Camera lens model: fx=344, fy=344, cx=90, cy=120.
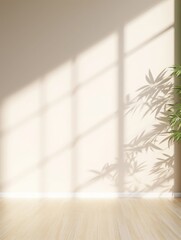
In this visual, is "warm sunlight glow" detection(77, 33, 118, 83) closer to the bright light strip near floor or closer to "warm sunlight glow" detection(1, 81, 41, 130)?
"warm sunlight glow" detection(1, 81, 41, 130)

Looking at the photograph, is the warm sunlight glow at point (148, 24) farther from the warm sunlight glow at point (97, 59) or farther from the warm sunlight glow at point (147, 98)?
the warm sunlight glow at point (97, 59)

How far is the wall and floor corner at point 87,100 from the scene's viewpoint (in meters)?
4.27

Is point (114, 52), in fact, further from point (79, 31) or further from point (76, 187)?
point (76, 187)

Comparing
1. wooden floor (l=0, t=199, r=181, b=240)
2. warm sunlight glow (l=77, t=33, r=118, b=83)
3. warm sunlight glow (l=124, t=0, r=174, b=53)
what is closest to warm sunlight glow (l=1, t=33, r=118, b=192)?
warm sunlight glow (l=77, t=33, r=118, b=83)

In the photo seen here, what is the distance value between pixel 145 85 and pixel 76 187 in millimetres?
1534

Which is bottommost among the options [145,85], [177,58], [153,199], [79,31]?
[153,199]

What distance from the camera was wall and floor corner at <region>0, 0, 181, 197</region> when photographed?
168 inches

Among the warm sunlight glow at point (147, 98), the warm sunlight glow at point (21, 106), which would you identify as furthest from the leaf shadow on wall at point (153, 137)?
the warm sunlight glow at point (21, 106)

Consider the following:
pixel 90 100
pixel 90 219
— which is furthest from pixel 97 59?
pixel 90 219

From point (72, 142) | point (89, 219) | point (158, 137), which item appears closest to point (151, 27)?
point (158, 137)

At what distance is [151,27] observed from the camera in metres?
4.25

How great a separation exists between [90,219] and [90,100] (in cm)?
159

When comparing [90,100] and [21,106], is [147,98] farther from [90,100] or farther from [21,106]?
[21,106]

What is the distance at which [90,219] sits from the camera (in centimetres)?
322
